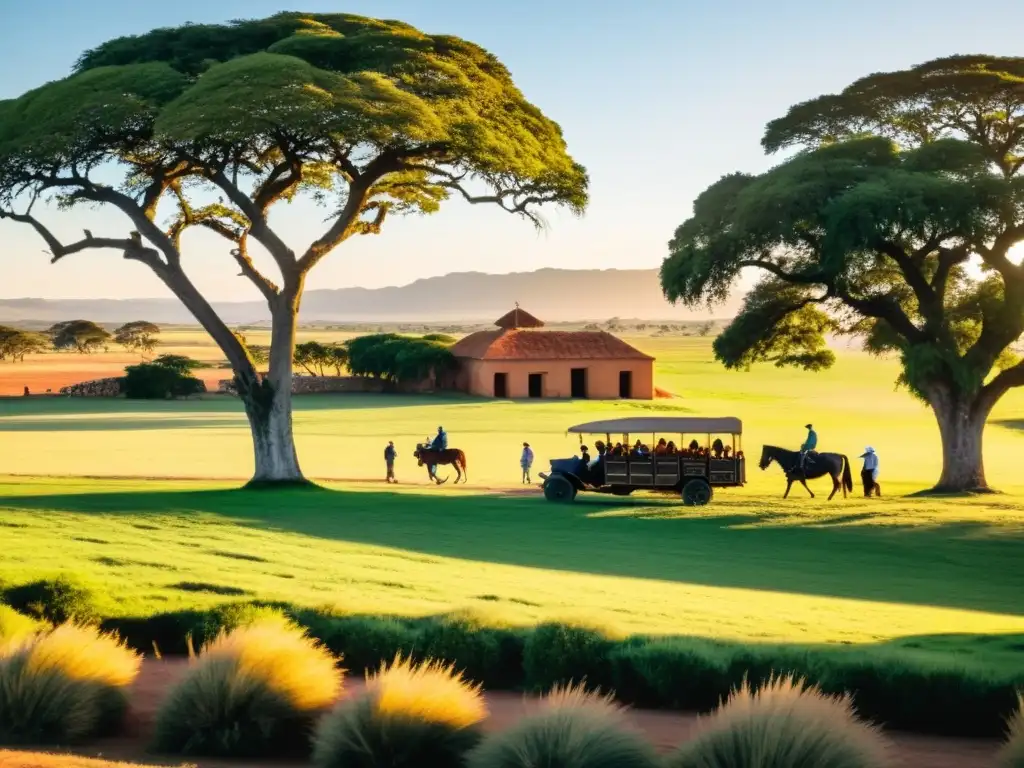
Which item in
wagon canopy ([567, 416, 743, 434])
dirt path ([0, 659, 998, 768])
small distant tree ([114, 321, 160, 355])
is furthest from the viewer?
small distant tree ([114, 321, 160, 355])

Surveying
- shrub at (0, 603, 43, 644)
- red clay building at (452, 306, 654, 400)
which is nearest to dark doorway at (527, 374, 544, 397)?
red clay building at (452, 306, 654, 400)

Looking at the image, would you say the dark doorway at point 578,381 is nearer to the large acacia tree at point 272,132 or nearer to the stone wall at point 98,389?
the stone wall at point 98,389

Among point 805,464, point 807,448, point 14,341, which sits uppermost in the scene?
point 14,341

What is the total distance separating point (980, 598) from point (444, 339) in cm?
8497

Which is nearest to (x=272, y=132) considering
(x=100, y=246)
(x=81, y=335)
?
(x=100, y=246)

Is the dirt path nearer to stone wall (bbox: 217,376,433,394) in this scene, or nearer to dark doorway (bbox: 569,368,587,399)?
dark doorway (bbox: 569,368,587,399)

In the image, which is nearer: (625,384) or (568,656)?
(568,656)

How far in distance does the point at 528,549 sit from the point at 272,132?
13.8 m

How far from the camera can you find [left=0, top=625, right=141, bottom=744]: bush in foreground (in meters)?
10.7

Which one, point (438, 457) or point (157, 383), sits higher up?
point (157, 383)

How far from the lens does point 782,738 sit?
8.71m

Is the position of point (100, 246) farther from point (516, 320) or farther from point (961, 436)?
point (516, 320)

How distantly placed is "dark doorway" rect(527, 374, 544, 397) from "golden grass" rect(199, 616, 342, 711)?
74565 millimetres

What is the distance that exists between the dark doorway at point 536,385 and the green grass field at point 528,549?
115 feet
